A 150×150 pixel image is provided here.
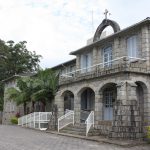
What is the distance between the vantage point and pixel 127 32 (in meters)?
21.2

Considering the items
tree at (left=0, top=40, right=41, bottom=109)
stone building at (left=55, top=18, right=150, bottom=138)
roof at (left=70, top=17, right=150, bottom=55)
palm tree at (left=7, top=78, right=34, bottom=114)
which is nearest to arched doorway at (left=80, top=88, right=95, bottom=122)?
stone building at (left=55, top=18, right=150, bottom=138)

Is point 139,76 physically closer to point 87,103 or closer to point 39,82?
point 87,103

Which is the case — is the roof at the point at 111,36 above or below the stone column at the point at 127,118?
above

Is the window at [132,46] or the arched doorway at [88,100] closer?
the window at [132,46]

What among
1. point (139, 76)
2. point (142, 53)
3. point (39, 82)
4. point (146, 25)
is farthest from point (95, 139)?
point (39, 82)

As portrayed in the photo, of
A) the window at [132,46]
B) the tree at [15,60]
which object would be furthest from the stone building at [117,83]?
the tree at [15,60]

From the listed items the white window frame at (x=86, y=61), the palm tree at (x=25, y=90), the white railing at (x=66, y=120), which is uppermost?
the white window frame at (x=86, y=61)

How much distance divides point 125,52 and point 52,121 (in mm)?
7590

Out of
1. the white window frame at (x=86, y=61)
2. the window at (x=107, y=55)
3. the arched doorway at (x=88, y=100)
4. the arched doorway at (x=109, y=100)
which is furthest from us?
the white window frame at (x=86, y=61)

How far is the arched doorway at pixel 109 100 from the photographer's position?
21562mm

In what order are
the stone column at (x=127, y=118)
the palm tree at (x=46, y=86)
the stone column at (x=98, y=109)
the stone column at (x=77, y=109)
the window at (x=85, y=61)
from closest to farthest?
1. the stone column at (x=127, y=118)
2. the stone column at (x=98, y=109)
3. the stone column at (x=77, y=109)
4. the window at (x=85, y=61)
5. the palm tree at (x=46, y=86)

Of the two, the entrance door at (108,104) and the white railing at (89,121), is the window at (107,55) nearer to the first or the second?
the entrance door at (108,104)

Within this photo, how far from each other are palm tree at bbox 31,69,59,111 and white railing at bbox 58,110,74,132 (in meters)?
4.63

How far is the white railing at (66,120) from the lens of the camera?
22.5 meters
